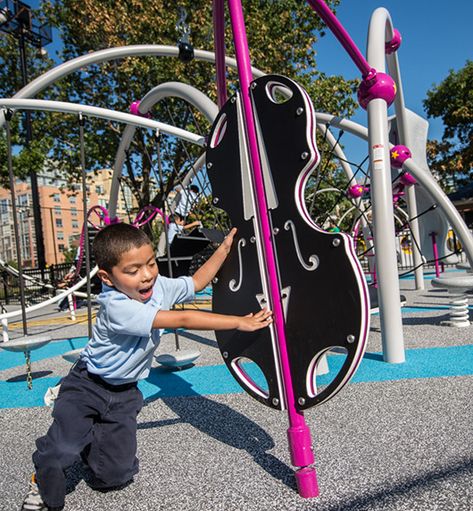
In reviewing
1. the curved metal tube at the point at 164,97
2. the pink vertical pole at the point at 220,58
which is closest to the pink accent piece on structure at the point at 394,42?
the curved metal tube at the point at 164,97

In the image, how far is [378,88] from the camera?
12.5ft

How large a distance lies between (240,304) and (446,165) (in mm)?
25000

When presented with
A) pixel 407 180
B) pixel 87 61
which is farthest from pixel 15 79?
pixel 407 180

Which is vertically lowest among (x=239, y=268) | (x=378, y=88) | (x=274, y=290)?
(x=274, y=290)

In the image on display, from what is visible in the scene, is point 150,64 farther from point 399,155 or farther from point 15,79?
point 399,155

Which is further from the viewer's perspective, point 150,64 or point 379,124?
point 150,64

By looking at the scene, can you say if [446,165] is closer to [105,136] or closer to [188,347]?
[105,136]

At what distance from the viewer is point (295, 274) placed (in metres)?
1.97

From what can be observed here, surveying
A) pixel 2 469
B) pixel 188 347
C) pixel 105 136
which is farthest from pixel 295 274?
pixel 105 136

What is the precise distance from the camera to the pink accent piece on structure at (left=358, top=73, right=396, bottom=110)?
3824mm

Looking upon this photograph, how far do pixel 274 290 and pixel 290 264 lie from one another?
0.13m

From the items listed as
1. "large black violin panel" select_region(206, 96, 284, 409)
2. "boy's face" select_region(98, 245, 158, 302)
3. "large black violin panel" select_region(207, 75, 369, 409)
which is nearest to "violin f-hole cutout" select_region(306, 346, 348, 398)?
"large black violin panel" select_region(207, 75, 369, 409)

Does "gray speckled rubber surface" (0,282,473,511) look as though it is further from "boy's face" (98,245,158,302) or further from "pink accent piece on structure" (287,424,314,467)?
A: "boy's face" (98,245,158,302)

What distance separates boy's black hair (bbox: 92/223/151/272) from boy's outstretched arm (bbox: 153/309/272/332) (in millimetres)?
316
